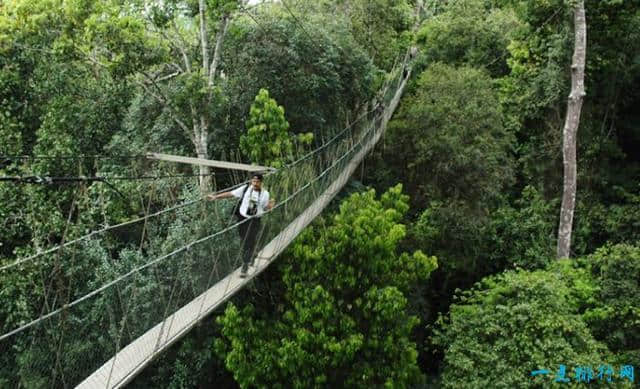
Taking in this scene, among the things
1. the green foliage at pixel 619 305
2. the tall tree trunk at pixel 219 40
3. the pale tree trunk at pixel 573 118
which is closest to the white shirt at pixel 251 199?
the tall tree trunk at pixel 219 40

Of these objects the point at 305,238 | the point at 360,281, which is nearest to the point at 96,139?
the point at 305,238

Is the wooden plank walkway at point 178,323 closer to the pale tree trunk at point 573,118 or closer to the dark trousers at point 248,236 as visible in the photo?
the dark trousers at point 248,236

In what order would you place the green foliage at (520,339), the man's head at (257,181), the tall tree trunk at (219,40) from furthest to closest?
1. the tall tree trunk at (219,40)
2. the green foliage at (520,339)
3. the man's head at (257,181)

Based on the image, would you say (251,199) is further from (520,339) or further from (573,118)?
(573,118)

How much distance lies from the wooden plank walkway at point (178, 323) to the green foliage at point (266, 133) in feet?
2.70

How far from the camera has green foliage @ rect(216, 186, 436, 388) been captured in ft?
15.2

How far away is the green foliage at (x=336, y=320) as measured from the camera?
4.64 metres

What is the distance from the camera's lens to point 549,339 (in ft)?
15.9

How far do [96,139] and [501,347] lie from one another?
5.74 meters

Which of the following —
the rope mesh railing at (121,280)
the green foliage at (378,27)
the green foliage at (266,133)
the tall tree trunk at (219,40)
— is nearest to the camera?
the rope mesh railing at (121,280)

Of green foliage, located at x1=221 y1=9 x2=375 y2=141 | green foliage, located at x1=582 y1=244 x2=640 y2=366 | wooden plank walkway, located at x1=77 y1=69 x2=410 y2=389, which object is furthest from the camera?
green foliage, located at x1=221 y1=9 x2=375 y2=141

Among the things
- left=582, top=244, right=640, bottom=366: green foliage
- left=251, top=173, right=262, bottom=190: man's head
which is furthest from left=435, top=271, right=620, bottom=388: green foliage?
left=251, top=173, right=262, bottom=190: man's head

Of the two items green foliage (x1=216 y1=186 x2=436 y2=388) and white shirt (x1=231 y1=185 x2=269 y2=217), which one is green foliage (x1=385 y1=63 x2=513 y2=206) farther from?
white shirt (x1=231 y1=185 x2=269 y2=217)

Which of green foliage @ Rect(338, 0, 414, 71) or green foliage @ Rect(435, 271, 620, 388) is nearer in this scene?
green foliage @ Rect(435, 271, 620, 388)
